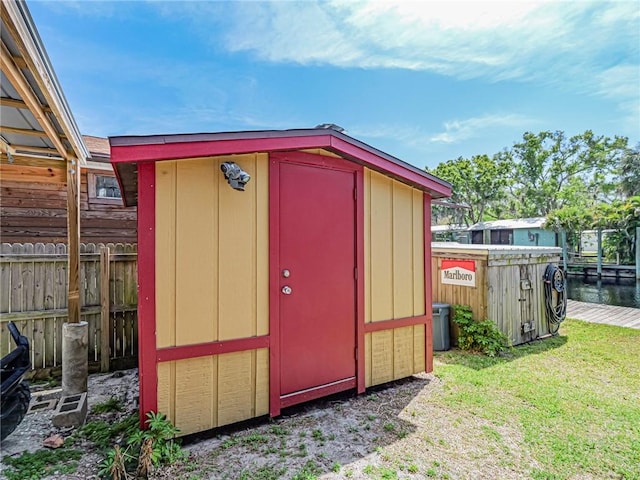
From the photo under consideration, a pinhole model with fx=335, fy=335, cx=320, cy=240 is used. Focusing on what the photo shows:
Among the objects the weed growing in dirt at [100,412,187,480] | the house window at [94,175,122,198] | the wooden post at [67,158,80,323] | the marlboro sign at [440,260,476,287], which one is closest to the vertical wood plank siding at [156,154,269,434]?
the weed growing in dirt at [100,412,187,480]

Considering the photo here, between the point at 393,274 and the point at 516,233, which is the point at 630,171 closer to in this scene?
the point at 516,233

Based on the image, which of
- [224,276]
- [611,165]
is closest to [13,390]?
[224,276]

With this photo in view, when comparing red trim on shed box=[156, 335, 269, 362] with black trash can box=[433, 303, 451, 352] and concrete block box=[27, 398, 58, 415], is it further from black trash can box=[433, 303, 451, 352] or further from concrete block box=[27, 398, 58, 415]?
black trash can box=[433, 303, 451, 352]

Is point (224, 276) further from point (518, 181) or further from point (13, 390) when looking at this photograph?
point (518, 181)

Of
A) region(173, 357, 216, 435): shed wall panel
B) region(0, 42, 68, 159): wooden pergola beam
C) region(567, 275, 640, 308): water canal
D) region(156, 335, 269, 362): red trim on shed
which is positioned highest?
region(0, 42, 68, 159): wooden pergola beam

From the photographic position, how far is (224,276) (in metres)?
2.61

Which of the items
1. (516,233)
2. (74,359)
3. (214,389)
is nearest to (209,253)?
(214,389)

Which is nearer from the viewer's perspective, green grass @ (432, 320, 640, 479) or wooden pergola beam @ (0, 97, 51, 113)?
wooden pergola beam @ (0, 97, 51, 113)

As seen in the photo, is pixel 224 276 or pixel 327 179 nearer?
pixel 224 276

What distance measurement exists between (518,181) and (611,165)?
243 inches

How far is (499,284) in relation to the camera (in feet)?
15.4

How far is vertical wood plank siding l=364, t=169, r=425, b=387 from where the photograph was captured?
11.1 ft

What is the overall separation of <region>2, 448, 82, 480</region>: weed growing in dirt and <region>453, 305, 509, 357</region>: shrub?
433 cm

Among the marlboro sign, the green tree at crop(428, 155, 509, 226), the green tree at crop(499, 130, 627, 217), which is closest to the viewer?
the marlboro sign
